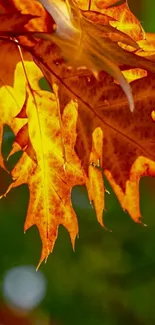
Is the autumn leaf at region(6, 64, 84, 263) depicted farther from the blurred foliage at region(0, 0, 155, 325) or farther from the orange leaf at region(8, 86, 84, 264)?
the blurred foliage at region(0, 0, 155, 325)

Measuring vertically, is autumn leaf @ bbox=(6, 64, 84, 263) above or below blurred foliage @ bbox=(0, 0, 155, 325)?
above

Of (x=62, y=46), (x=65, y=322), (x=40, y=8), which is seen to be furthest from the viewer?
Answer: (x=65, y=322)

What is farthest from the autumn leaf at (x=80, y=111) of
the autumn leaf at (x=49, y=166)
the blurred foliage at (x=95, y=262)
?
the blurred foliage at (x=95, y=262)

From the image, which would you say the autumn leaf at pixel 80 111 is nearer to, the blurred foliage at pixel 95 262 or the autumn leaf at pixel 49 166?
the autumn leaf at pixel 49 166

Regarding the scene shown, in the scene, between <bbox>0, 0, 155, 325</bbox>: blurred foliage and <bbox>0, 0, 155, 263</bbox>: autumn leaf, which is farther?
<bbox>0, 0, 155, 325</bbox>: blurred foliage

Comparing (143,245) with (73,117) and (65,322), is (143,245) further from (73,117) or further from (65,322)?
(73,117)

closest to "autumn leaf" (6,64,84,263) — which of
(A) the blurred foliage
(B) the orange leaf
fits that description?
(B) the orange leaf

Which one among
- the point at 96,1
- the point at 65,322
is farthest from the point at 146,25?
the point at 96,1

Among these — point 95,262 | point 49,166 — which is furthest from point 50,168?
point 95,262

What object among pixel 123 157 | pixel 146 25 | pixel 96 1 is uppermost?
pixel 96 1
